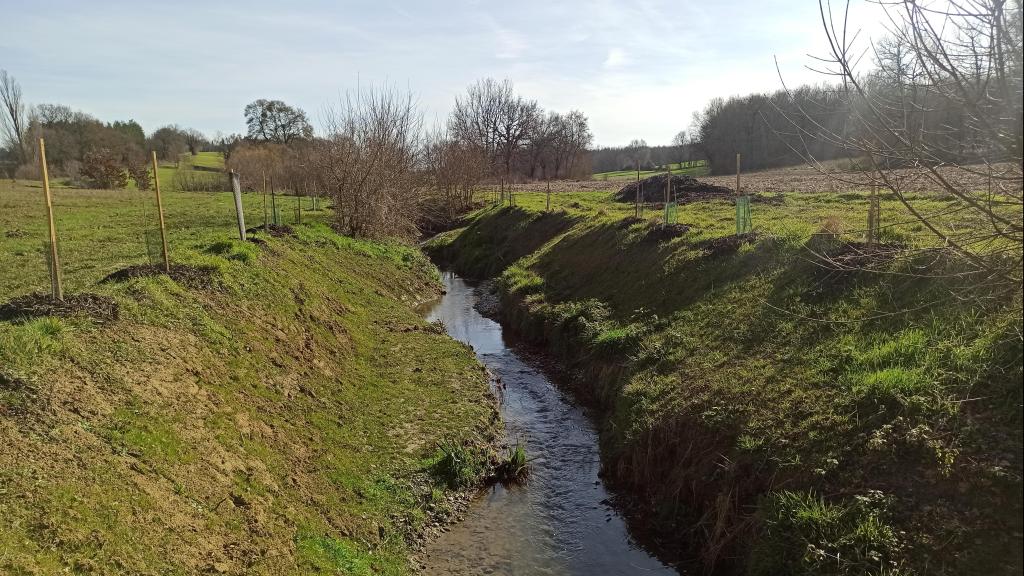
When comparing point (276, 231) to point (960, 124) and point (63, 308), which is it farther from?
point (960, 124)

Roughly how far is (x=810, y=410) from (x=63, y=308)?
9.28 m

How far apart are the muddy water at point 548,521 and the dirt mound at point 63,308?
502 cm

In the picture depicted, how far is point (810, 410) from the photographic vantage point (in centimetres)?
704

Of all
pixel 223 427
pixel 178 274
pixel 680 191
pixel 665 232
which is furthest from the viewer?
pixel 680 191

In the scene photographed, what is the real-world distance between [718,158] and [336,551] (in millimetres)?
66809

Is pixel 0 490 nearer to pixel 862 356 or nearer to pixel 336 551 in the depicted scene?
pixel 336 551

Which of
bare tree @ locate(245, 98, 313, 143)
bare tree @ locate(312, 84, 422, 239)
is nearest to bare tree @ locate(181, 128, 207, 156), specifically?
bare tree @ locate(245, 98, 313, 143)

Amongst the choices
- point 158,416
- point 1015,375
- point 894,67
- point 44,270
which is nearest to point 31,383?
point 158,416

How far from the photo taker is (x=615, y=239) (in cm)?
1797

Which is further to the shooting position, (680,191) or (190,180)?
(190,180)

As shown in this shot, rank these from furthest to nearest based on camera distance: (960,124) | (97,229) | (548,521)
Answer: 1. (97,229)
2. (548,521)
3. (960,124)

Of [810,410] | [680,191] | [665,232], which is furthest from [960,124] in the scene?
[680,191]

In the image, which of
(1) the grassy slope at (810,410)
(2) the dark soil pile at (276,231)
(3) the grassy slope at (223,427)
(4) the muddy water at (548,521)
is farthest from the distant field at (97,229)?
(1) the grassy slope at (810,410)

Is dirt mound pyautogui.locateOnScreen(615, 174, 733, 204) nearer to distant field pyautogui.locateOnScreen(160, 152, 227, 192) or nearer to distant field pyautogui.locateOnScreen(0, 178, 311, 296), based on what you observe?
distant field pyautogui.locateOnScreen(0, 178, 311, 296)
